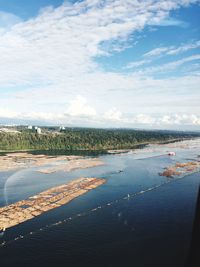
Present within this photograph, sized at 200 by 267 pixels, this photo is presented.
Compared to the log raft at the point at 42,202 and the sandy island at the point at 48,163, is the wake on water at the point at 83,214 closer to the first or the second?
the log raft at the point at 42,202

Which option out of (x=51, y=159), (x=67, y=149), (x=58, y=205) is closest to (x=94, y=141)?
(x=67, y=149)

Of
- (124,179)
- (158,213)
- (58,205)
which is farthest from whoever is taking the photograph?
(124,179)

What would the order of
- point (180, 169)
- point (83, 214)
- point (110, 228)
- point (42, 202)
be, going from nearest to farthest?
point (110, 228)
point (83, 214)
point (42, 202)
point (180, 169)

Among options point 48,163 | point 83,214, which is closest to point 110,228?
point 83,214

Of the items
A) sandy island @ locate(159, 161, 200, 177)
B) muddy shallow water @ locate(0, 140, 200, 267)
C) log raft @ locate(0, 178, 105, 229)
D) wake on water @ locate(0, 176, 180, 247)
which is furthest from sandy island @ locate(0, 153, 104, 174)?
wake on water @ locate(0, 176, 180, 247)

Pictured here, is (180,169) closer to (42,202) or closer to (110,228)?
(42,202)

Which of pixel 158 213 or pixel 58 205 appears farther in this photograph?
pixel 58 205

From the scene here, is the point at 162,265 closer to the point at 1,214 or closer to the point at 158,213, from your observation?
the point at 158,213

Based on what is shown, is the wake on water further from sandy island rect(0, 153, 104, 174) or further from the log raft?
sandy island rect(0, 153, 104, 174)
